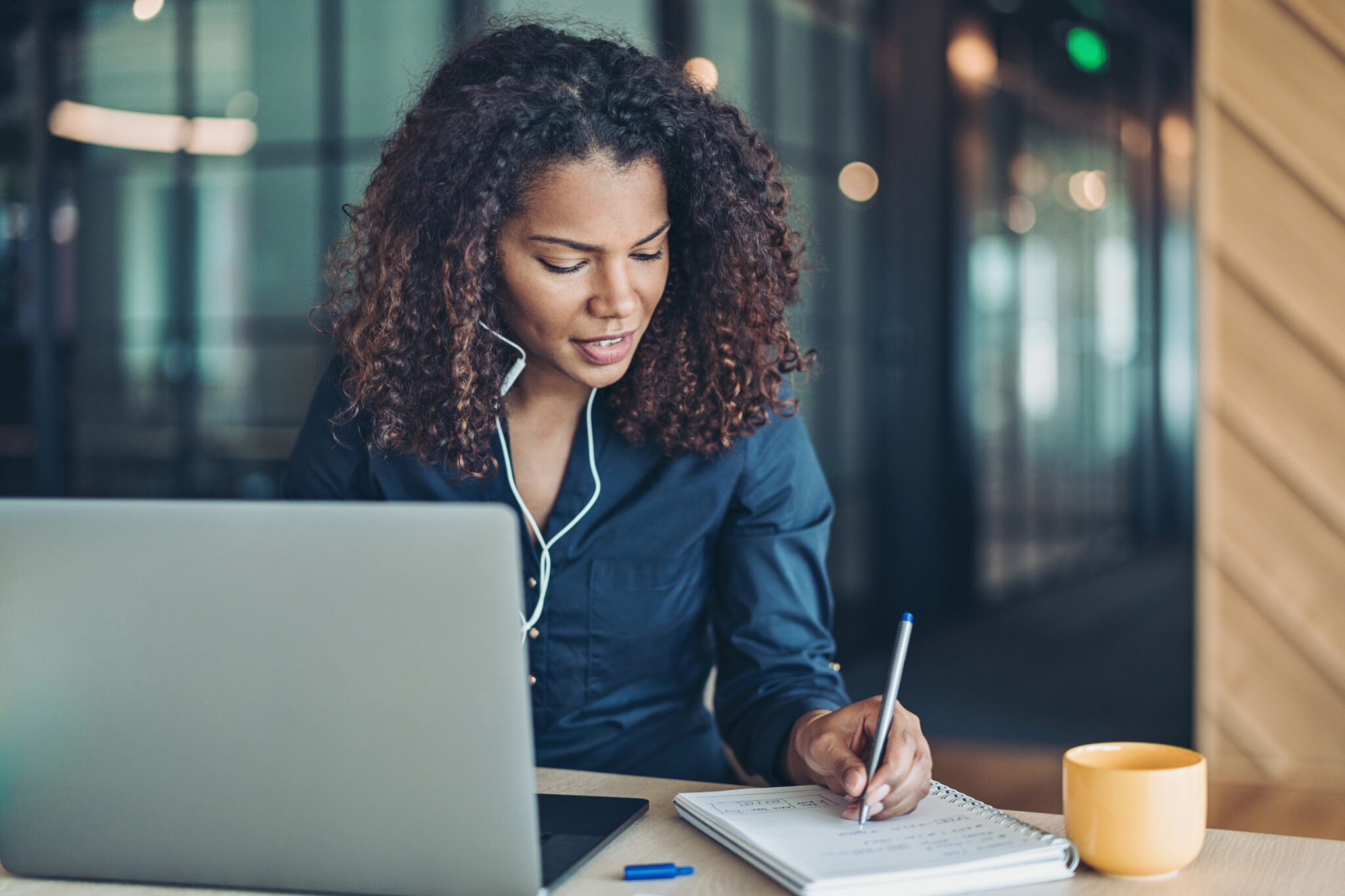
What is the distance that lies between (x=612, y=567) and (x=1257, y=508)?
→ 1.86 meters

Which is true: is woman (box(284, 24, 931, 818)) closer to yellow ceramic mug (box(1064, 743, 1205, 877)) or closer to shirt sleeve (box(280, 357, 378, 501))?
shirt sleeve (box(280, 357, 378, 501))

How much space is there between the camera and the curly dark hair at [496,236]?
1.28 meters

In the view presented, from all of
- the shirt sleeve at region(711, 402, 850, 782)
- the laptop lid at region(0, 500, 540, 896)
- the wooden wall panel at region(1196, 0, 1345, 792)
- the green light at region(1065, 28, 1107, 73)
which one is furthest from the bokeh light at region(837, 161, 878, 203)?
the laptop lid at region(0, 500, 540, 896)

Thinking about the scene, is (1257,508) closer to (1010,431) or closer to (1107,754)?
(1107,754)

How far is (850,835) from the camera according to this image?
3.00 ft

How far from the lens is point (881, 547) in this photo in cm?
447

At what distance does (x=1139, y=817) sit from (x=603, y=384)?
71 cm

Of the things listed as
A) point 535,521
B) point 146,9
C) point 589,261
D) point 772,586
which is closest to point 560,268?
point 589,261

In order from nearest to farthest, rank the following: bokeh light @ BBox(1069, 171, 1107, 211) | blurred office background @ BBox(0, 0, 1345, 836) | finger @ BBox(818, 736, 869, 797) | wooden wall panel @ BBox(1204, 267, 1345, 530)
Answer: finger @ BBox(818, 736, 869, 797) < wooden wall panel @ BBox(1204, 267, 1345, 530) < blurred office background @ BBox(0, 0, 1345, 836) < bokeh light @ BBox(1069, 171, 1107, 211)

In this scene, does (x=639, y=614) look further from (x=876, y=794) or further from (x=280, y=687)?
(x=280, y=687)

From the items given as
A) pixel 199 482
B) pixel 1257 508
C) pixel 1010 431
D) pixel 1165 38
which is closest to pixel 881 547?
pixel 1010 431

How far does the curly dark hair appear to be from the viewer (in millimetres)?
1278

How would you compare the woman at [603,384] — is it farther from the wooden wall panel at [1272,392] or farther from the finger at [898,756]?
the wooden wall panel at [1272,392]

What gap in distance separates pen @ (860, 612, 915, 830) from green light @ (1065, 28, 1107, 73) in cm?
508
